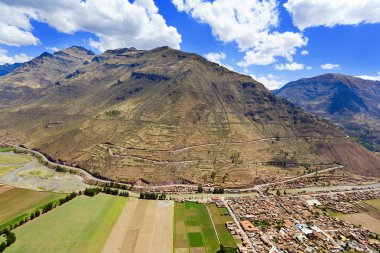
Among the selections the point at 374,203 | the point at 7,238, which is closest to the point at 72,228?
the point at 7,238

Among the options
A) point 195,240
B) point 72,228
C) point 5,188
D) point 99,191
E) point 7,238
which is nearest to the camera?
point 7,238

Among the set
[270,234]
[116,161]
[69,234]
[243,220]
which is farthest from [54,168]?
[270,234]

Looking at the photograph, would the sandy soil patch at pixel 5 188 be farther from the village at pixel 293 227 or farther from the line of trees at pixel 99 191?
the village at pixel 293 227

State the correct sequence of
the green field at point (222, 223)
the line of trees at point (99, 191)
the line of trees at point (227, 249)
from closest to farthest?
the line of trees at point (227, 249) < the green field at point (222, 223) < the line of trees at point (99, 191)

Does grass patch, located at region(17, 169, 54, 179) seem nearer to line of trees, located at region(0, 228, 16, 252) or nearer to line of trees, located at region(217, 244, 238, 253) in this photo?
line of trees, located at region(0, 228, 16, 252)

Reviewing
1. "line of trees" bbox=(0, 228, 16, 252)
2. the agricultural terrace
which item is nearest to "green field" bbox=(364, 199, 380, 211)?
the agricultural terrace

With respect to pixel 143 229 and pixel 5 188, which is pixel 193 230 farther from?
pixel 5 188

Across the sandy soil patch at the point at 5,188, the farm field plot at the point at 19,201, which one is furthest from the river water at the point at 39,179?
the farm field plot at the point at 19,201
